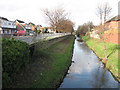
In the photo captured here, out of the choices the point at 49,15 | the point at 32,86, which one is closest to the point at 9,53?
the point at 32,86

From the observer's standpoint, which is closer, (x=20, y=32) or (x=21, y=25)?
(x=20, y=32)

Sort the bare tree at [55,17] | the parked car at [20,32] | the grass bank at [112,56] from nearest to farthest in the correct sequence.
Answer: the parked car at [20,32] < the grass bank at [112,56] < the bare tree at [55,17]

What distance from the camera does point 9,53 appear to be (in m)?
4.59

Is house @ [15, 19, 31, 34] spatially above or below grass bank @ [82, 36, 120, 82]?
above

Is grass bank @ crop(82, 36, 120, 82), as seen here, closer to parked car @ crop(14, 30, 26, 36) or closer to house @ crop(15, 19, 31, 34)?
parked car @ crop(14, 30, 26, 36)

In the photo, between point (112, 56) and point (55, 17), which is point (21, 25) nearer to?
point (55, 17)

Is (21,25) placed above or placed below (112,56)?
above

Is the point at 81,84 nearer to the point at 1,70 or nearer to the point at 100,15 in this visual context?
the point at 1,70

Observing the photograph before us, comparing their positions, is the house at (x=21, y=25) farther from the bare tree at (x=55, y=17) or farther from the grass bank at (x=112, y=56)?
the grass bank at (x=112, y=56)

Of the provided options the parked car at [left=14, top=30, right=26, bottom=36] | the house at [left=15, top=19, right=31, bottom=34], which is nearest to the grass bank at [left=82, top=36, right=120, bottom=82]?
the parked car at [left=14, top=30, right=26, bottom=36]

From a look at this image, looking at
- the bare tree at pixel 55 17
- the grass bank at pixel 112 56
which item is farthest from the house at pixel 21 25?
the grass bank at pixel 112 56

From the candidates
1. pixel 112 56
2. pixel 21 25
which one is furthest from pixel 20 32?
pixel 21 25

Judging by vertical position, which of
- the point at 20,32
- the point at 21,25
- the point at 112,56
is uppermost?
the point at 21,25

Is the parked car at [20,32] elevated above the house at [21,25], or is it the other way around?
the house at [21,25]
